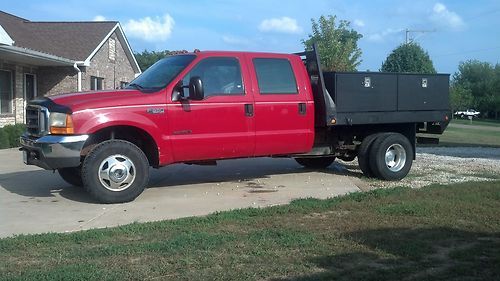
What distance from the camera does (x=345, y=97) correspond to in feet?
29.5

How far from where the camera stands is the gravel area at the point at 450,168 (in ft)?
31.4

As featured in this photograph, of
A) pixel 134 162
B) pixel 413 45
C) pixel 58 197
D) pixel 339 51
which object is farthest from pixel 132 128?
pixel 413 45

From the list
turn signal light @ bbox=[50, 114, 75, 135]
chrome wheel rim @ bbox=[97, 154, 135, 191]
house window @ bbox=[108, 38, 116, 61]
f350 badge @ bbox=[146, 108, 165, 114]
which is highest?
house window @ bbox=[108, 38, 116, 61]

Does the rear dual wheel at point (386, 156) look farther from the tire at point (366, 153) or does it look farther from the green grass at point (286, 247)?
the green grass at point (286, 247)

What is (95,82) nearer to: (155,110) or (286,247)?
(155,110)

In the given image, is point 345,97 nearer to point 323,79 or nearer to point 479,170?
point 323,79

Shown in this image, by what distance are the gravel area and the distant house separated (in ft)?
32.1

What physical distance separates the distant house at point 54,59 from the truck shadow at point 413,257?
1221 cm

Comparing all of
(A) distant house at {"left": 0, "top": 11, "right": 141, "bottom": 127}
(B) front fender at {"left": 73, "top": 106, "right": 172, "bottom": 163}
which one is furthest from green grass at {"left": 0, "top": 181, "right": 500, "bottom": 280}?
(A) distant house at {"left": 0, "top": 11, "right": 141, "bottom": 127}

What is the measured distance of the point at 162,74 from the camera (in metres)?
8.12

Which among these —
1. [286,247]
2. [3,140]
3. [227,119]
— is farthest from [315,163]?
[3,140]

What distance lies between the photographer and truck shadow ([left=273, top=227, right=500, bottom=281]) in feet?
14.8

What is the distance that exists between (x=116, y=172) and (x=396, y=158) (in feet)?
16.5

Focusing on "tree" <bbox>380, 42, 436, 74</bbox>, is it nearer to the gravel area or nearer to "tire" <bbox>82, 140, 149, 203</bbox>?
the gravel area
